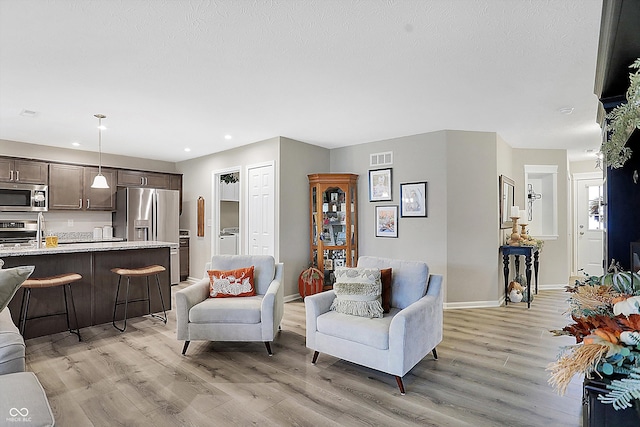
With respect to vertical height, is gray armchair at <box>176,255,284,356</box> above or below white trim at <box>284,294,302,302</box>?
above

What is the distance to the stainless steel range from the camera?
205 inches

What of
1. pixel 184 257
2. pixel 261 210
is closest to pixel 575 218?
pixel 261 210

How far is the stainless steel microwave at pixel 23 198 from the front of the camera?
5168 millimetres

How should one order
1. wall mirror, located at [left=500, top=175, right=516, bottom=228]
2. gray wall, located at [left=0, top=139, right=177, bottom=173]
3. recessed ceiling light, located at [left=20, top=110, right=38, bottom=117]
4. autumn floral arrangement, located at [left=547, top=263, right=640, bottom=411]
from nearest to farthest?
1. autumn floral arrangement, located at [left=547, top=263, right=640, bottom=411]
2. recessed ceiling light, located at [left=20, top=110, right=38, bottom=117]
3. wall mirror, located at [left=500, top=175, right=516, bottom=228]
4. gray wall, located at [left=0, top=139, right=177, bottom=173]

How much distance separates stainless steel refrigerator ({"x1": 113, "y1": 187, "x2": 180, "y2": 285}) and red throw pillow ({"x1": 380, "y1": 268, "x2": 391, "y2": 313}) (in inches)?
175

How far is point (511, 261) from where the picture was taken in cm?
548

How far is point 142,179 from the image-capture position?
21.7 feet

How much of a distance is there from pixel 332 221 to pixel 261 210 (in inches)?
43.6

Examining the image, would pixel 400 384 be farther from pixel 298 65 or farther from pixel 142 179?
pixel 142 179

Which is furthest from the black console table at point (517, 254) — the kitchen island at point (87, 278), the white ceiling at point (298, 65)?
the kitchen island at point (87, 278)

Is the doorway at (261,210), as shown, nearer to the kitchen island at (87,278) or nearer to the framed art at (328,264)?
the framed art at (328,264)

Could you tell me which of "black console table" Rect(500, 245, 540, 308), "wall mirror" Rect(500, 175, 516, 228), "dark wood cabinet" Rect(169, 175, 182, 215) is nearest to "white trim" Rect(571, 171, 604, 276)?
"wall mirror" Rect(500, 175, 516, 228)

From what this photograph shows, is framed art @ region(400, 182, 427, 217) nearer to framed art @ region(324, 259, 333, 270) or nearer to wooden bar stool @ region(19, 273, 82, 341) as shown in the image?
framed art @ region(324, 259, 333, 270)

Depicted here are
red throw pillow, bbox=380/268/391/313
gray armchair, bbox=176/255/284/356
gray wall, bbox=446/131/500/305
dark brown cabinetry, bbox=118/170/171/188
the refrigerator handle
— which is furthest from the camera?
dark brown cabinetry, bbox=118/170/171/188
